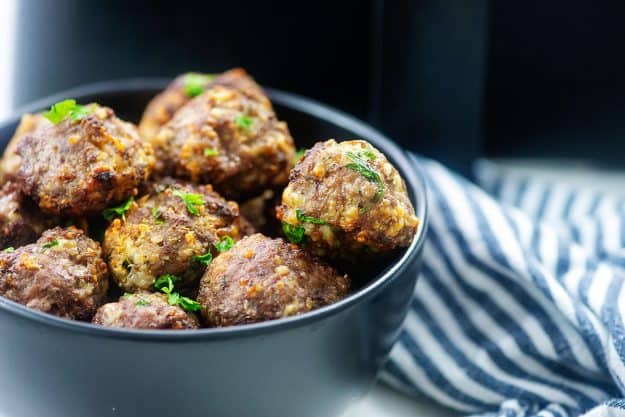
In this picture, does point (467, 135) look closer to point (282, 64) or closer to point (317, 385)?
point (282, 64)

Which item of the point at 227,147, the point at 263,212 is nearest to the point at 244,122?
the point at 227,147

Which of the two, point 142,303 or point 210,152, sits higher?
point 210,152

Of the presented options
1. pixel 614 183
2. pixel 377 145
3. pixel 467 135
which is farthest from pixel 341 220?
pixel 614 183

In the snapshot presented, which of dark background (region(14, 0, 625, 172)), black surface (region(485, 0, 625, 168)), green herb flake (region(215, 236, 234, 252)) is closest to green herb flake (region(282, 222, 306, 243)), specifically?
green herb flake (region(215, 236, 234, 252))

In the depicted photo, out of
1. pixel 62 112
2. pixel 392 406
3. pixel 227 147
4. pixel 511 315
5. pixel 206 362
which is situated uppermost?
pixel 62 112

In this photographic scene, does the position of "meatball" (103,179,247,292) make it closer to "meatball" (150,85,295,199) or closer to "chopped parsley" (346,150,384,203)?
"meatball" (150,85,295,199)

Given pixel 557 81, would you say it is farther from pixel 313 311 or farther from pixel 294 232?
pixel 313 311

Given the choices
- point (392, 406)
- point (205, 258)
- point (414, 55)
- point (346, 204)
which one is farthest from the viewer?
point (414, 55)
